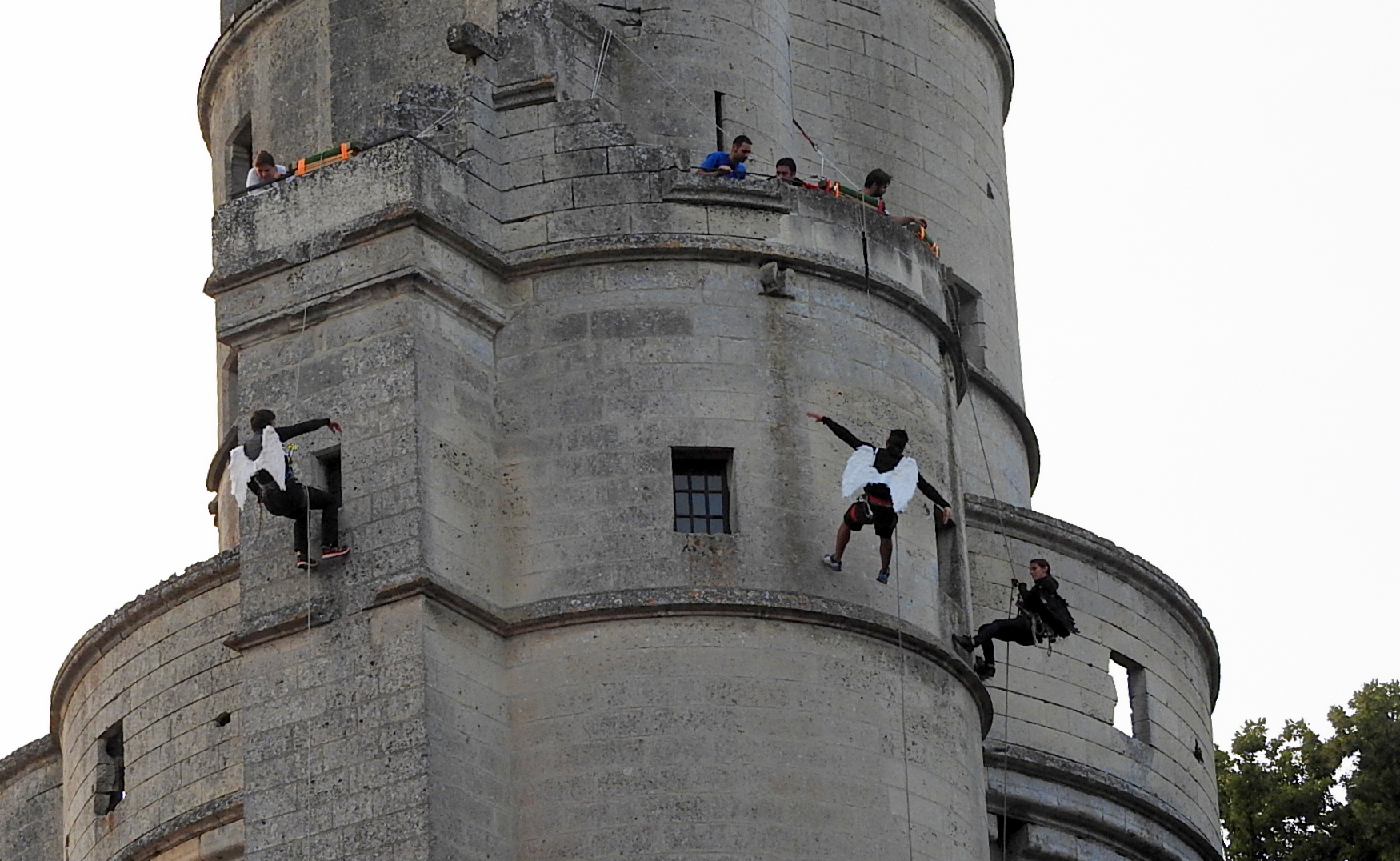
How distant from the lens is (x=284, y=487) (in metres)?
38.5

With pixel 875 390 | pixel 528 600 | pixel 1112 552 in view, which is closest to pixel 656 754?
pixel 528 600

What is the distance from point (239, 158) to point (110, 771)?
833cm

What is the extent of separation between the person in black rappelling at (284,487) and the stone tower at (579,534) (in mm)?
244

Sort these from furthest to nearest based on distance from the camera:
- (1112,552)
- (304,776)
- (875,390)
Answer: (1112,552), (875,390), (304,776)

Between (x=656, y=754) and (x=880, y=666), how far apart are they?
263 centimetres

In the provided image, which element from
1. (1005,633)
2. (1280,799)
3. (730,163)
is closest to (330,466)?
(730,163)

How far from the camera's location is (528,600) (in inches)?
1538

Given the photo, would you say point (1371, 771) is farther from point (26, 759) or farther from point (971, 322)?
point (26, 759)

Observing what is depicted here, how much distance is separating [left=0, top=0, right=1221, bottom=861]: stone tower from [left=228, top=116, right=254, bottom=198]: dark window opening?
260cm

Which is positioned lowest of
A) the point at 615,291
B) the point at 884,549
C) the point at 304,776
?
the point at 304,776

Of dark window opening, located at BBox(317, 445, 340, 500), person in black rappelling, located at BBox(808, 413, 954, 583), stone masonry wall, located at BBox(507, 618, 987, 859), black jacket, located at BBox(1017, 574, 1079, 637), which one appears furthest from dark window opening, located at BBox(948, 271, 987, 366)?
dark window opening, located at BBox(317, 445, 340, 500)

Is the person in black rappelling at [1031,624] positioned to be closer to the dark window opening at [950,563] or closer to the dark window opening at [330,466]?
the dark window opening at [950,563]

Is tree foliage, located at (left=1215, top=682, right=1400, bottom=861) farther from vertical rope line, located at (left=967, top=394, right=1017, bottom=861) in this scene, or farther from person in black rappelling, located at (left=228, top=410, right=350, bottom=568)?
person in black rappelling, located at (left=228, top=410, right=350, bottom=568)

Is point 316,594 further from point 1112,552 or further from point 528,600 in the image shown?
point 1112,552
